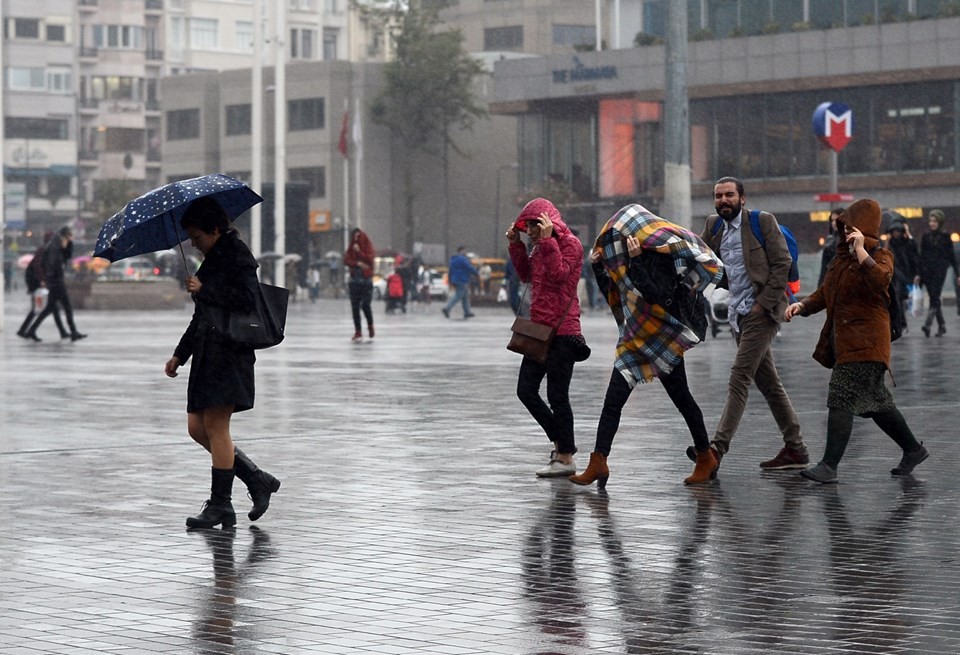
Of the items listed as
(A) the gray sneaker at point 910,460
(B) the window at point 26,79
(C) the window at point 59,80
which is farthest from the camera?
(C) the window at point 59,80

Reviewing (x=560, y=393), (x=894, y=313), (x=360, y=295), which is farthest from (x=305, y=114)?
(x=894, y=313)

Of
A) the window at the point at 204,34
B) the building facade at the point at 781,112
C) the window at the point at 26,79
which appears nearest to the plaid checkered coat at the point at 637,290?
the building facade at the point at 781,112

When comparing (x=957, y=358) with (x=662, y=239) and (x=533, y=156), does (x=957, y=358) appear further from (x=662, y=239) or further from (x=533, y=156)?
(x=533, y=156)

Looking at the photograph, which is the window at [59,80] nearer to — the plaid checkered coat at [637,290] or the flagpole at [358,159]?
the flagpole at [358,159]

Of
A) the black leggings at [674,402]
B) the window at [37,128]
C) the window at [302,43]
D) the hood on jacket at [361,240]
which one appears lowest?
the black leggings at [674,402]

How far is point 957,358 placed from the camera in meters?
23.1

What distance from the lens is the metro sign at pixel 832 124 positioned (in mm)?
27984

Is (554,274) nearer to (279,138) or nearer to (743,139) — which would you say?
(279,138)

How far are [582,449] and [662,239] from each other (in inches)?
103

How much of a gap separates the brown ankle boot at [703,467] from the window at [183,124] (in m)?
95.6

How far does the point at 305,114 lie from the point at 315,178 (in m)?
3.41

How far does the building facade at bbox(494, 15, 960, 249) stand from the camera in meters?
65.2

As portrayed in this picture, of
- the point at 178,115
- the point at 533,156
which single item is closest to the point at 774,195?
the point at 533,156

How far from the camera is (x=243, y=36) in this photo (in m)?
131
